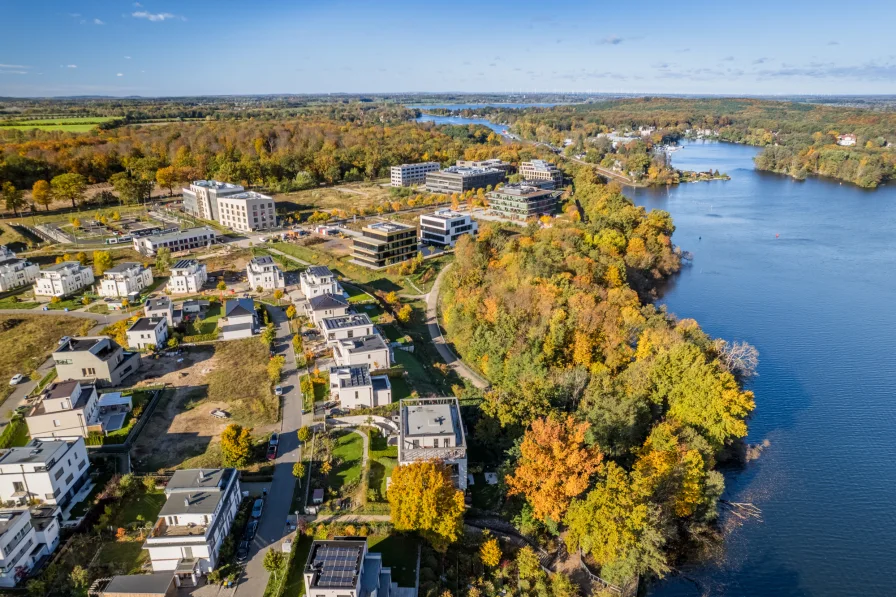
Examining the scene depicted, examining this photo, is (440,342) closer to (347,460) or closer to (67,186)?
(347,460)

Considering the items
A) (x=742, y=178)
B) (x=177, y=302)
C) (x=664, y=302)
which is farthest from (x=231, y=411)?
(x=742, y=178)

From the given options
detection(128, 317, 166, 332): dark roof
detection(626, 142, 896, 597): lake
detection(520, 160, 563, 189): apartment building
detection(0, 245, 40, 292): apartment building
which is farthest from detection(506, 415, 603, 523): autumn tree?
detection(520, 160, 563, 189): apartment building

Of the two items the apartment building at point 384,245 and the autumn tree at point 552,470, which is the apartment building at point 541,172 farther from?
the autumn tree at point 552,470

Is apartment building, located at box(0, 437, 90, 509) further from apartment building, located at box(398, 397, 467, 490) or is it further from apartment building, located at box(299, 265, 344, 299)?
apartment building, located at box(299, 265, 344, 299)

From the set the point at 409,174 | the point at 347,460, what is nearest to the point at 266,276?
the point at 347,460

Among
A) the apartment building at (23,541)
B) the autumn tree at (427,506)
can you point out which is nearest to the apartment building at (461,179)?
the autumn tree at (427,506)
